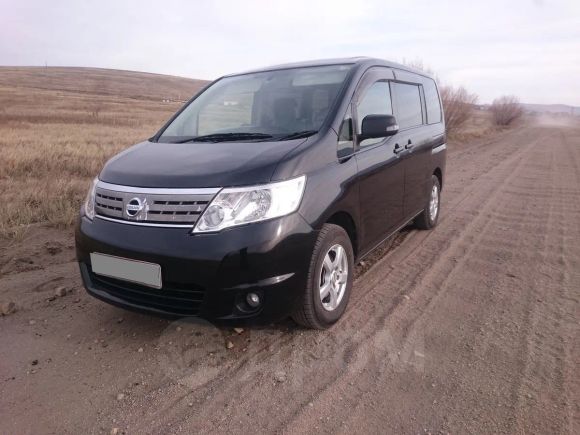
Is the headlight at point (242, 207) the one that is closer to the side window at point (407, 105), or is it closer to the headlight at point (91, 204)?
the headlight at point (91, 204)

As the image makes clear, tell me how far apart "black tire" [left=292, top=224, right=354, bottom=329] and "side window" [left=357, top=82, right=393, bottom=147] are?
831mm

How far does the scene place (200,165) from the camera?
2840 mm

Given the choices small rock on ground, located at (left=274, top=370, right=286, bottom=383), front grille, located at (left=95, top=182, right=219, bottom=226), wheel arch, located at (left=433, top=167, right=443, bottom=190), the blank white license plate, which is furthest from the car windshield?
wheel arch, located at (left=433, top=167, right=443, bottom=190)

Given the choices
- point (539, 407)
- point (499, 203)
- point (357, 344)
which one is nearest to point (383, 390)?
point (357, 344)

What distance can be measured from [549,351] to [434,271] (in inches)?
56.9

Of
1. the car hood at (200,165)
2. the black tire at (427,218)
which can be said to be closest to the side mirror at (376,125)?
the car hood at (200,165)

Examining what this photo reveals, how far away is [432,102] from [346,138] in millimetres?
2841

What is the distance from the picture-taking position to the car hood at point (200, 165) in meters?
2.66

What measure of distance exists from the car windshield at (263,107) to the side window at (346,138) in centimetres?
15

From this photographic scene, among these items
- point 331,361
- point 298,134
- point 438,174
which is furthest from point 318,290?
point 438,174

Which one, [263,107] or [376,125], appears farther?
[263,107]

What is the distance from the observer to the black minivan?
101 inches

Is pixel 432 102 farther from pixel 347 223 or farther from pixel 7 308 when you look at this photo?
pixel 7 308

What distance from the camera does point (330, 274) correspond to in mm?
3117
